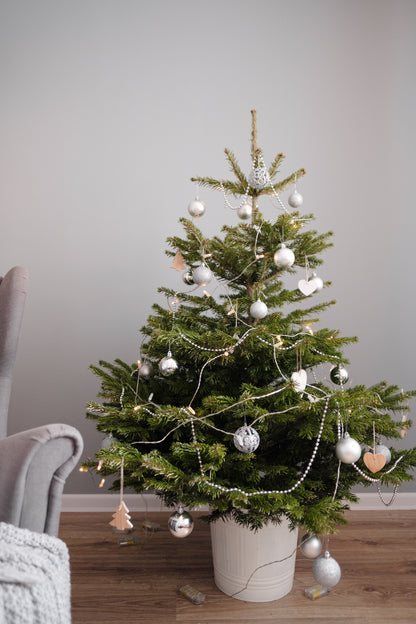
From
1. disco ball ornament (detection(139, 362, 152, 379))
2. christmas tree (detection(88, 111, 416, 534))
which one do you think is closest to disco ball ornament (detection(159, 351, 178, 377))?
christmas tree (detection(88, 111, 416, 534))

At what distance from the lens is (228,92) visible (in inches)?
72.5

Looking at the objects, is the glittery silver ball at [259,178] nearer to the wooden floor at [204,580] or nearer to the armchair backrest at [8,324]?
the armchair backrest at [8,324]

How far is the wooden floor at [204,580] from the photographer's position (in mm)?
1234

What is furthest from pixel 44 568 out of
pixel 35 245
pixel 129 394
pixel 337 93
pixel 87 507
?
pixel 337 93

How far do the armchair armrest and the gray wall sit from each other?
980mm

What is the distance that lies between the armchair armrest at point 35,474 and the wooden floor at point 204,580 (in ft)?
1.69

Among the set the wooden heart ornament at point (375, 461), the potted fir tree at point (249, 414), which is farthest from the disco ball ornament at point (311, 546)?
the wooden heart ornament at point (375, 461)

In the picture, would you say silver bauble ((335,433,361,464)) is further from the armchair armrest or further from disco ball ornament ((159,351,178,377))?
the armchair armrest

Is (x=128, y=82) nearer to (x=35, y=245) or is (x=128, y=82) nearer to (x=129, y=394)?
(x=35, y=245)

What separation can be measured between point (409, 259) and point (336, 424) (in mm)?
969

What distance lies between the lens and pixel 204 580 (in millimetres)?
1386

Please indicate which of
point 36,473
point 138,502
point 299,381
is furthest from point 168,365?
point 138,502

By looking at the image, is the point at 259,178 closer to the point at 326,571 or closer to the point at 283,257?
the point at 283,257

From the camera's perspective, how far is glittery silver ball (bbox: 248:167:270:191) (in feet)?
3.94
